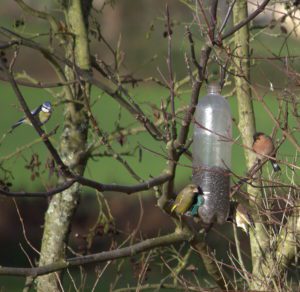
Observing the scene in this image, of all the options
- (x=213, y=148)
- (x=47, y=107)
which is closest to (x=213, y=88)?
(x=213, y=148)

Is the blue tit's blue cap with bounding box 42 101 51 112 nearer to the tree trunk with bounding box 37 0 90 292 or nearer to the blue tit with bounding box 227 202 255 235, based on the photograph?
the tree trunk with bounding box 37 0 90 292

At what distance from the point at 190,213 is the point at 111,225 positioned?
95.5 inches

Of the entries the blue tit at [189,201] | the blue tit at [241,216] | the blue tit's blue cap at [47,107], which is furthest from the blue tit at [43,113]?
the blue tit at [189,201]

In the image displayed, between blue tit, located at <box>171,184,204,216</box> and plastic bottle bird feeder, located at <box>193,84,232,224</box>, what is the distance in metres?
0.05

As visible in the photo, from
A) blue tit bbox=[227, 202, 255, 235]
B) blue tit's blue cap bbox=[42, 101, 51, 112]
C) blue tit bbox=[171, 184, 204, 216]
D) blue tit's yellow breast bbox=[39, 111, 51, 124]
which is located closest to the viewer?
blue tit bbox=[171, 184, 204, 216]

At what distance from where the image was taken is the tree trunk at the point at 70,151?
21.7ft

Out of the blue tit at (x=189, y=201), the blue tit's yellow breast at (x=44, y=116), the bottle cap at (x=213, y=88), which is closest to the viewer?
the blue tit at (x=189, y=201)

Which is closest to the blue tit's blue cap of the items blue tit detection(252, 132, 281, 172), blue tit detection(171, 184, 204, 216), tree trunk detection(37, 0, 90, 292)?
tree trunk detection(37, 0, 90, 292)

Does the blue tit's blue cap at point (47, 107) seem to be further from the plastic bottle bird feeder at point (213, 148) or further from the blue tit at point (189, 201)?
the blue tit at point (189, 201)

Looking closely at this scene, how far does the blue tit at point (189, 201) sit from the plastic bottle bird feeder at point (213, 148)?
0.18ft

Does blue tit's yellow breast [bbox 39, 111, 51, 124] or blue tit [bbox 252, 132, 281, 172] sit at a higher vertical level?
blue tit's yellow breast [bbox 39, 111, 51, 124]

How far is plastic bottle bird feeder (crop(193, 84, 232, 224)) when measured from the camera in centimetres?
445

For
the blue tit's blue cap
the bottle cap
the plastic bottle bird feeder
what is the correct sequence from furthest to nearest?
the blue tit's blue cap
the bottle cap
the plastic bottle bird feeder

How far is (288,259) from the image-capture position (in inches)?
211
